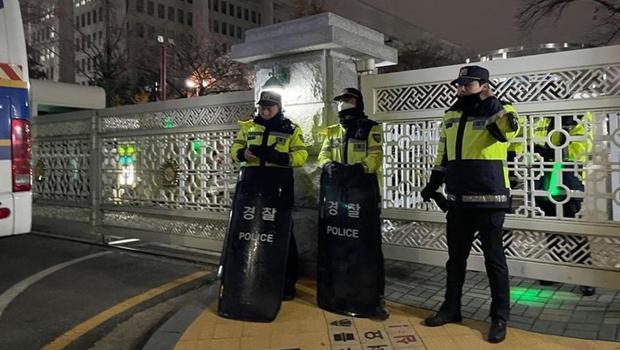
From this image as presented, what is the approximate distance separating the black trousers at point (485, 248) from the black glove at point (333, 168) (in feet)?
3.21

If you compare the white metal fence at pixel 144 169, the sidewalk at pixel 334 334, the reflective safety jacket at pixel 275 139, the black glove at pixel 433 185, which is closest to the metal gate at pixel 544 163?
the sidewalk at pixel 334 334

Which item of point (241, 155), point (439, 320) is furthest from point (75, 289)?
point (439, 320)

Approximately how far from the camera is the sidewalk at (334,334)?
3.84 meters

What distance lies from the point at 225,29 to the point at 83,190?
76.7 metres

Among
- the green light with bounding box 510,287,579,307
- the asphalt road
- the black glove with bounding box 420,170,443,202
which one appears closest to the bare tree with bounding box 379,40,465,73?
the asphalt road

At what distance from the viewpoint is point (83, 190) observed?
8.66 m

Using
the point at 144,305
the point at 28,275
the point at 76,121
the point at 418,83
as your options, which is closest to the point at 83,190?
the point at 76,121

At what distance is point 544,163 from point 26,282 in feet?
18.6

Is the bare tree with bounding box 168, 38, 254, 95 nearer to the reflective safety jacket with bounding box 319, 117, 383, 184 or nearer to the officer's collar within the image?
the officer's collar

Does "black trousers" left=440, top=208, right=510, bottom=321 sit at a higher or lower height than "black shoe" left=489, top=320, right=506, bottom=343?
higher

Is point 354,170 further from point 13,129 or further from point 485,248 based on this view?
Answer: point 13,129

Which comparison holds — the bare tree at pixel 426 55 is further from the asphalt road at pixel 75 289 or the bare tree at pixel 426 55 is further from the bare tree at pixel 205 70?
the asphalt road at pixel 75 289

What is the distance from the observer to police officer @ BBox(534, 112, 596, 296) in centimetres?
440

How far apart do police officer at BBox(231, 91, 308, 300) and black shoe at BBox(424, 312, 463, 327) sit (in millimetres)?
1507
